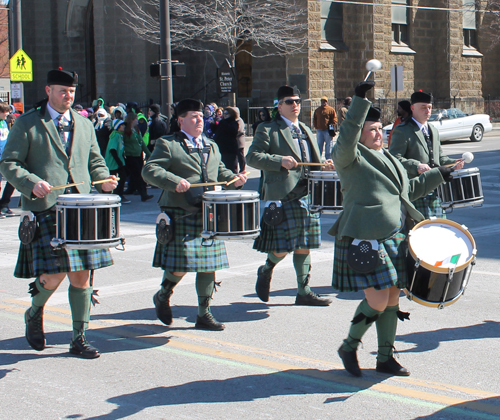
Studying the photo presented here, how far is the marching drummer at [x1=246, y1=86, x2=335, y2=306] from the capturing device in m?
7.10

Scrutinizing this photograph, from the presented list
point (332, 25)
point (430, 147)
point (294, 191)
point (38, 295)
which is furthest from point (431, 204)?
point (332, 25)

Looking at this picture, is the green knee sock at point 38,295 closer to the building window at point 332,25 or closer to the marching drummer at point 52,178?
the marching drummer at point 52,178

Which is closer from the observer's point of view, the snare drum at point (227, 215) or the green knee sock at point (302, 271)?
the snare drum at point (227, 215)

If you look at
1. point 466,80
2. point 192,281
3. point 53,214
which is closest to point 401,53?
point 466,80

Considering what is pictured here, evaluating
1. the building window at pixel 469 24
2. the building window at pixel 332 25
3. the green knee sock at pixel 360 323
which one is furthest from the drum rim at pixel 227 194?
the building window at pixel 469 24

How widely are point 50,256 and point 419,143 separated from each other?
3.58 m

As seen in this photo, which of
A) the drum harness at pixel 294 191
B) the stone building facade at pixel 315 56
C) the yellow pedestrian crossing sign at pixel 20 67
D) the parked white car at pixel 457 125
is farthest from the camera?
the stone building facade at pixel 315 56

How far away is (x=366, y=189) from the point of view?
195 inches

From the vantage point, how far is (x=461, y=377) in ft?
16.8

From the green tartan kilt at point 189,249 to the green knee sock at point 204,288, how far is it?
0.47 ft

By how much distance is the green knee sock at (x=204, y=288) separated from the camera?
6.31m

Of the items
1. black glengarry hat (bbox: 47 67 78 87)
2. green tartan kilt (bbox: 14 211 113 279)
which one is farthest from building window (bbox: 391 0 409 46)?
green tartan kilt (bbox: 14 211 113 279)

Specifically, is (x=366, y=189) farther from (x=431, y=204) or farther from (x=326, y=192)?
(x=431, y=204)

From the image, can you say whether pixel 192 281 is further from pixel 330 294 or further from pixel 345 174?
pixel 345 174
